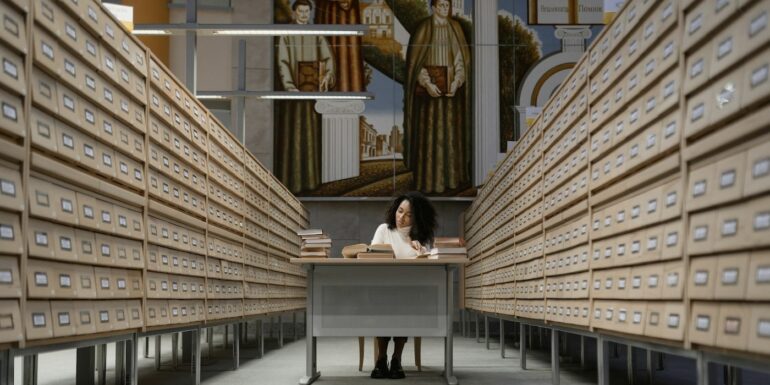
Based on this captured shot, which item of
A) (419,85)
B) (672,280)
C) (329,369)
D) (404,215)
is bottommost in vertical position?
(329,369)

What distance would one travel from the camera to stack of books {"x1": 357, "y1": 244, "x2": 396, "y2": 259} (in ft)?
19.0

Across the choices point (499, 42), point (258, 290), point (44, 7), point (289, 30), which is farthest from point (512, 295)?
point (499, 42)

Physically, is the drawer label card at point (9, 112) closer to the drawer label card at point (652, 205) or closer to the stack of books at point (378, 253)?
the drawer label card at point (652, 205)

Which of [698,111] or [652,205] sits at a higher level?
[698,111]

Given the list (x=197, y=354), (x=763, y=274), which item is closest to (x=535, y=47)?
(x=197, y=354)

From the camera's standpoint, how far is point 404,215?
22.2ft

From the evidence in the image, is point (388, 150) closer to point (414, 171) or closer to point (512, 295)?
point (414, 171)

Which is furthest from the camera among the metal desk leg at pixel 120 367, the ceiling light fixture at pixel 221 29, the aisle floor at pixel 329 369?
the ceiling light fixture at pixel 221 29

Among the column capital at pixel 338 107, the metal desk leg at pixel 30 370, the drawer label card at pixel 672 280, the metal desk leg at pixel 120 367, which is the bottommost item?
the metal desk leg at pixel 120 367

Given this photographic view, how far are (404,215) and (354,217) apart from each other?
23.7 ft

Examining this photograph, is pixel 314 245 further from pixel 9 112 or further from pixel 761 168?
pixel 761 168

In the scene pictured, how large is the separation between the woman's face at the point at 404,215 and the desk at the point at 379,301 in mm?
809

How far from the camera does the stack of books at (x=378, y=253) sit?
580 centimetres

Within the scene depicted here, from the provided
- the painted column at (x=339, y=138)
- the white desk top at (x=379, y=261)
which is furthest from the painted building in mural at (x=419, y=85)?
the white desk top at (x=379, y=261)
